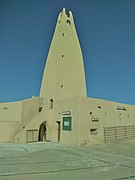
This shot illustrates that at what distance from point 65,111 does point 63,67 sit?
798cm

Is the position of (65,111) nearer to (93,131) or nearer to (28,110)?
(93,131)

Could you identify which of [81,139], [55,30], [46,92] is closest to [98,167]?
[81,139]

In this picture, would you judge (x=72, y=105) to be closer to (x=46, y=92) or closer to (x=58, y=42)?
(x=46, y=92)

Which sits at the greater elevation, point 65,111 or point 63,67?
point 63,67

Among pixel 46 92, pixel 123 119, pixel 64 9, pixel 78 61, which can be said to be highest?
pixel 64 9

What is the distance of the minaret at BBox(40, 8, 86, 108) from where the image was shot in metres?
21.7

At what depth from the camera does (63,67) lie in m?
22.4

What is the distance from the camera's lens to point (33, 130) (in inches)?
710

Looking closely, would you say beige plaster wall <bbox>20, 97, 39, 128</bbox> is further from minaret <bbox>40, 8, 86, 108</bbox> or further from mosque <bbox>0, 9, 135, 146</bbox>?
minaret <bbox>40, 8, 86, 108</bbox>

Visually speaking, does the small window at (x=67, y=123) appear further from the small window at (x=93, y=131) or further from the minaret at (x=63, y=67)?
the minaret at (x=63, y=67)

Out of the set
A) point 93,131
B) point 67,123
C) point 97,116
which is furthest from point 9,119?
point 97,116

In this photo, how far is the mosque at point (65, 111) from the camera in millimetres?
14867

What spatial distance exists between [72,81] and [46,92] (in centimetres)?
345

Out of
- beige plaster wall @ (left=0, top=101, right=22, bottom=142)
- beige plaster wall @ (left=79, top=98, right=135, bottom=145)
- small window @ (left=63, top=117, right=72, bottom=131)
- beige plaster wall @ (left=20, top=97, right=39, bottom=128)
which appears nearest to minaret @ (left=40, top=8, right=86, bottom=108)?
beige plaster wall @ (left=20, top=97, right=39, bottom=128)
